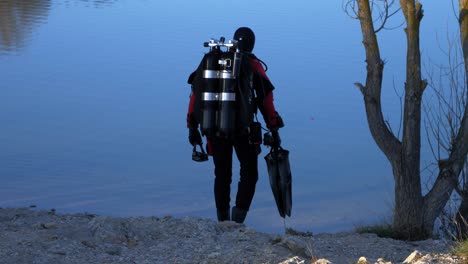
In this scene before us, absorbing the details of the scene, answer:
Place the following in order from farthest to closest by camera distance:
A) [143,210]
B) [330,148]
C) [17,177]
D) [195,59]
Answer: [195,59], [330,148], [17,177], [143,210]

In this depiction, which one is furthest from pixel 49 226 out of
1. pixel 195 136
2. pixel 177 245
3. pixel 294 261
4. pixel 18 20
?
pixel 18 20

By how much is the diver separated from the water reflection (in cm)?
1139

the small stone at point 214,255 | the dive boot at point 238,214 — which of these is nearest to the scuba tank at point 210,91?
the dive boot at point 238,214

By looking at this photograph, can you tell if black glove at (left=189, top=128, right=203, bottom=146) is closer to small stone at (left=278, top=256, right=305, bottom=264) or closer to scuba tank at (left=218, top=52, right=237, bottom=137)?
scuba tank at (left=218, top=52, right=237, bottom=137)

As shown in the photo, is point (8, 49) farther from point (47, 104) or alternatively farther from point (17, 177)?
point (17, 177)

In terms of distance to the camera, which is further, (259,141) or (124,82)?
(124,82)

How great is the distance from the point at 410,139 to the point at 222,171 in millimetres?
1819

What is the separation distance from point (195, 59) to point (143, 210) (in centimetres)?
662

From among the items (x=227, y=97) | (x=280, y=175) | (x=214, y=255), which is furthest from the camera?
(x=280, y=175)

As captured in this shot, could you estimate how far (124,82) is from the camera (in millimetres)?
15836

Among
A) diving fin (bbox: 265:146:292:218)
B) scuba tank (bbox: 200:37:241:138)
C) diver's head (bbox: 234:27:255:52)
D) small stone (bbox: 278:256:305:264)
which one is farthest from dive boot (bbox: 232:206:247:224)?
small stone (bbox: 278:256:305:264)

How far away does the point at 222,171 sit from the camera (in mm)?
8141

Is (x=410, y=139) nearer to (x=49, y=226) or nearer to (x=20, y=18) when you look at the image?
(x=49, y=226)

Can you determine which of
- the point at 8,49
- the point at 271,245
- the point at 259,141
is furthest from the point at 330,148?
the point at 8,49
